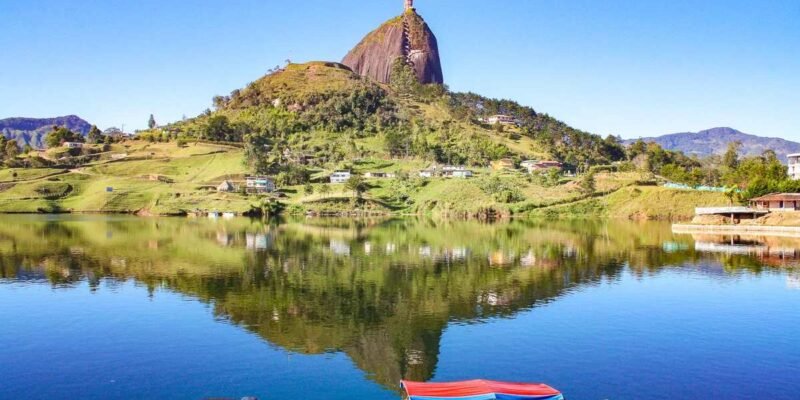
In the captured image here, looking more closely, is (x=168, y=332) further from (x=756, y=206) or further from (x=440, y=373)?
(x=756, y=206)

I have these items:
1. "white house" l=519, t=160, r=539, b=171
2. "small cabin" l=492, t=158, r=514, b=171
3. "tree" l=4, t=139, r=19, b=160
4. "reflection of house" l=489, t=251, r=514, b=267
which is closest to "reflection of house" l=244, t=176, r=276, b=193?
"small cabin" l=492, t=158, r=514, b=171

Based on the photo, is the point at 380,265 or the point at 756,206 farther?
the point at 756,206

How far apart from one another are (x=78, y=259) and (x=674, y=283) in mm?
58427

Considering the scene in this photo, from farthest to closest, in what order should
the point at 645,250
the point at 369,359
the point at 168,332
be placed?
1. the point at 645,250
2. the point at 168,332
3. the point at 369,359

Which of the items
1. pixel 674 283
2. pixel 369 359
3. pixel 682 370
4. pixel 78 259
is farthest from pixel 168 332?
pixel 674 283

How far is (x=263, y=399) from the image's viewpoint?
82.3 ft

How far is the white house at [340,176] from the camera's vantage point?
164 meters

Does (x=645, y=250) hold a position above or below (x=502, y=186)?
below

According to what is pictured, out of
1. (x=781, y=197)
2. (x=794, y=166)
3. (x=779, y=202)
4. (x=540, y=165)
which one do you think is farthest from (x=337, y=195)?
(x=794, y=166)

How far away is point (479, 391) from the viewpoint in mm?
23438

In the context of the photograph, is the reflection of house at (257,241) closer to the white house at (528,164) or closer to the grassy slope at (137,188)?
the grassy slope at (137,188)

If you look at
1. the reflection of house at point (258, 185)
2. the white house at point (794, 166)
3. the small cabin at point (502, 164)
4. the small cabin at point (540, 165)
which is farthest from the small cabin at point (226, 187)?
the white house at point (794, 166)

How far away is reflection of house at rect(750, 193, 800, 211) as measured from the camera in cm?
10675

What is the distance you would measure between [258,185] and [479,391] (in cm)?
14165
